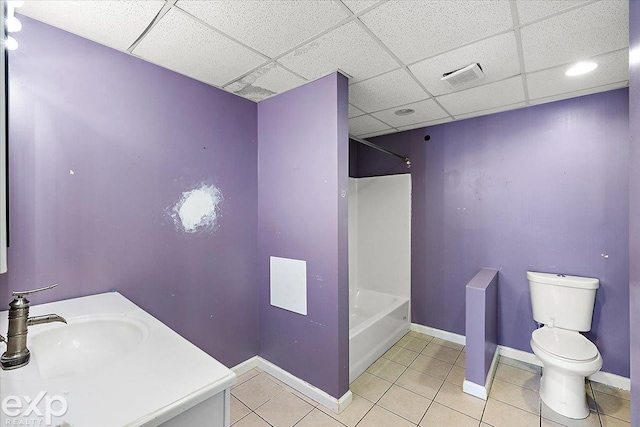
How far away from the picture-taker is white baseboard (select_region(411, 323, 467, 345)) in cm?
301

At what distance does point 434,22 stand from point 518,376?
2778 mm

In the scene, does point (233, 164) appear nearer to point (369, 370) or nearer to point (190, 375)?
point (190, 375)

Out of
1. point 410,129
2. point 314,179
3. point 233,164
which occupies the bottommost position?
point 314,179

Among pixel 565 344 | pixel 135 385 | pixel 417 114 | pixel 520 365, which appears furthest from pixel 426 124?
pixel 135 385

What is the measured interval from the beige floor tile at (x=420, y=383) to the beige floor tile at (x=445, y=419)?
15 centimetres

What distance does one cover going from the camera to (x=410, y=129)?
3342 mm

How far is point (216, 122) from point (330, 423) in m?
2.33

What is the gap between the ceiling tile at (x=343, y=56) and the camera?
160cm

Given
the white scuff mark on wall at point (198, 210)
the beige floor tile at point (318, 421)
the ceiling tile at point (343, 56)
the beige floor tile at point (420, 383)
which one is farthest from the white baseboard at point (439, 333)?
the ceiling tile at point (343, 56)

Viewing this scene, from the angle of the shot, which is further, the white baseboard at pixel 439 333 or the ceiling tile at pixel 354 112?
the white baseboard at pixel 439 333

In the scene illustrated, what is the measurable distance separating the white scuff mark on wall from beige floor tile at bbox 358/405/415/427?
175cm

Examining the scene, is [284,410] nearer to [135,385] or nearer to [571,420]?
[135,385]

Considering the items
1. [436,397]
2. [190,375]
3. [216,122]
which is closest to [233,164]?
[216,122]

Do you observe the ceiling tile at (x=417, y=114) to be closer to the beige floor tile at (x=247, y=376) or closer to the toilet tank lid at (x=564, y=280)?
the toilet tank lid at (x=564, y=280)
